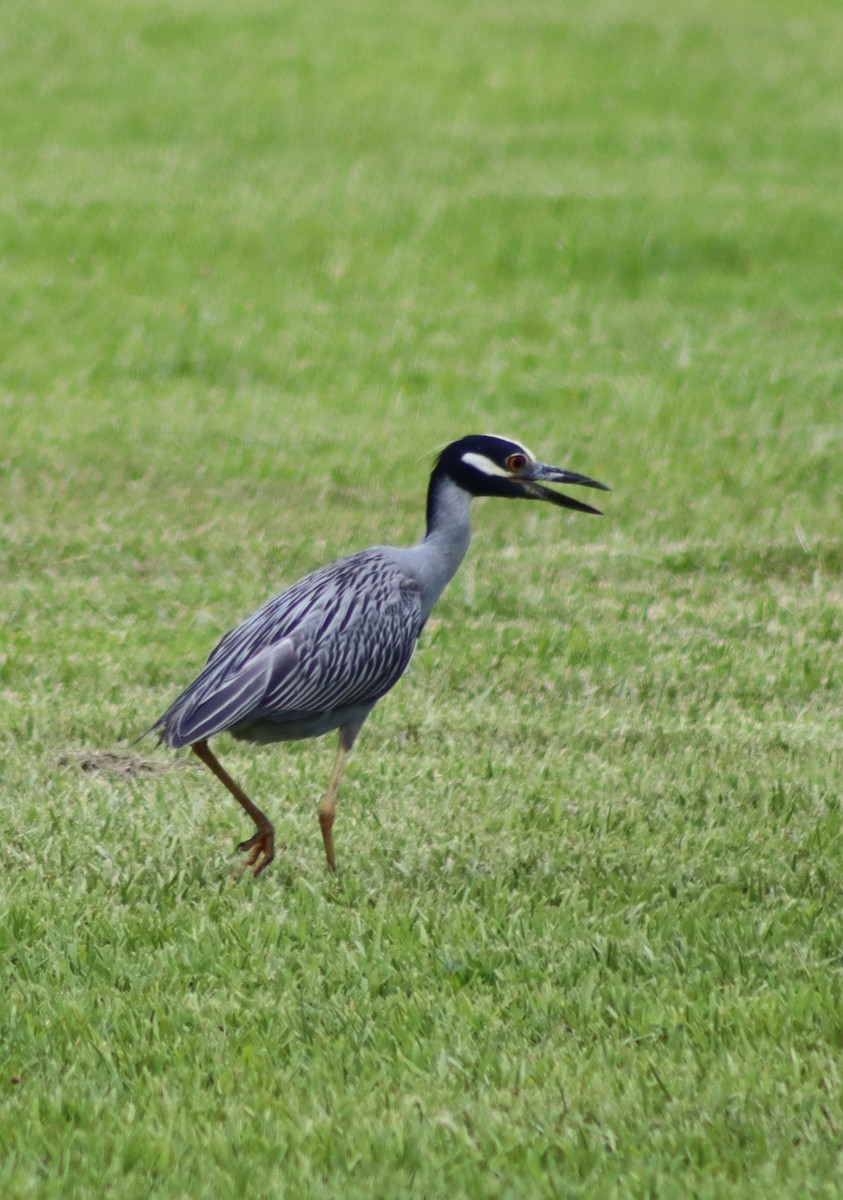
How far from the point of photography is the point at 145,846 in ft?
22.2

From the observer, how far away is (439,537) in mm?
7148

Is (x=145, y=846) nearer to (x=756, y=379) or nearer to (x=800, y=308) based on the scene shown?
(x=756, y=379)

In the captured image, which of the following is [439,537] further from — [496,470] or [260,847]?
[260,847]

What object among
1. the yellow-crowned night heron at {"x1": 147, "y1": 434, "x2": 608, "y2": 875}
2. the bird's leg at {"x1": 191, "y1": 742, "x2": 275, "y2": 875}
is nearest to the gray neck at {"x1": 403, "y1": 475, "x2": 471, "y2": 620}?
the yellow-crowned night heron at {"x1": 147, "y1": 434, "x2": 608, "y2": 875}

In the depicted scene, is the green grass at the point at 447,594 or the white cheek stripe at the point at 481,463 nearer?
the green grass at the point at 447,594

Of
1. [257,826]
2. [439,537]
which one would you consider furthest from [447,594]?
[257,826]

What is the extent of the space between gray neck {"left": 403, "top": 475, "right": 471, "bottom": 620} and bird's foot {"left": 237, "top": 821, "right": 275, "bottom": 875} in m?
1.11

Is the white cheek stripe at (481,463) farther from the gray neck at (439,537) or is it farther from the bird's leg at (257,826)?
the bird's leg at (257,826)

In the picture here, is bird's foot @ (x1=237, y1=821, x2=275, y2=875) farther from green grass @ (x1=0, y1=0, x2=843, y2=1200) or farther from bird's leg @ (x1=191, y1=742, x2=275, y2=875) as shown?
green grass @ (x1=0, y1=0, x2=843, y2=1200)

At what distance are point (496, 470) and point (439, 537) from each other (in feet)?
1.10

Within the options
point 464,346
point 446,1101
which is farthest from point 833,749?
point 464,346

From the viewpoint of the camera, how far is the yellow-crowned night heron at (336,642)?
6473 millimetres

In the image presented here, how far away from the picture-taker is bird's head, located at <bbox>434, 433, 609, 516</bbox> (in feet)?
23.3

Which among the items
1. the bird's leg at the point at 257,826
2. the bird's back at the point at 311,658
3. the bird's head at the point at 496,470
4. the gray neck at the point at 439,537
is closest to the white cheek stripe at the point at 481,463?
the bird's head at the point at 496,470
